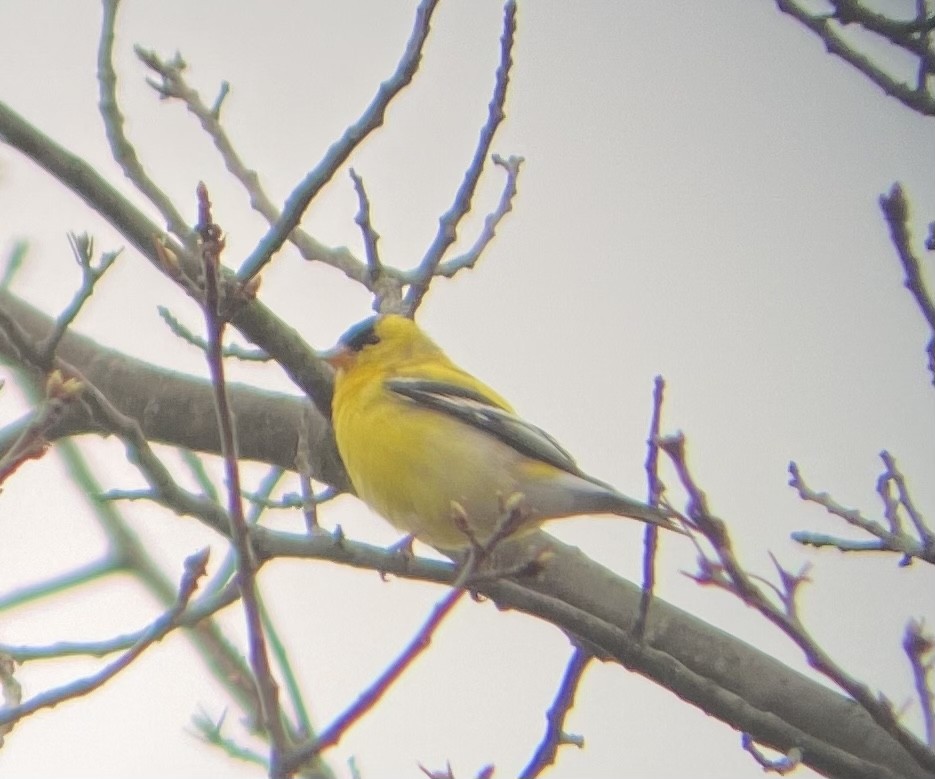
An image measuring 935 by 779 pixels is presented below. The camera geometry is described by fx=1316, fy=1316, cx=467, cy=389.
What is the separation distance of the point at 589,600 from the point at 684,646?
35cm

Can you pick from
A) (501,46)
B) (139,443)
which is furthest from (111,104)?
(139,443)

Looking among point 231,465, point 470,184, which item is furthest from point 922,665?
point 470,184

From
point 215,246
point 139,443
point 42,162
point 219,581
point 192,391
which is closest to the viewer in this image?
point 215,246

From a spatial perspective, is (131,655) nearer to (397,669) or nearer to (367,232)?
(397,669)

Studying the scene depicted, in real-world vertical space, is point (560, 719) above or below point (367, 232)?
below

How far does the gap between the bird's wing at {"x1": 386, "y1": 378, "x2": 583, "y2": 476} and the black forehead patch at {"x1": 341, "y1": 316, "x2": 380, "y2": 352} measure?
1.80 feet

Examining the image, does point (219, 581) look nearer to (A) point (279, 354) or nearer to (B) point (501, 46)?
(A) point (279, 354)

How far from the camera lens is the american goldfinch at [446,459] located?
15.7ft

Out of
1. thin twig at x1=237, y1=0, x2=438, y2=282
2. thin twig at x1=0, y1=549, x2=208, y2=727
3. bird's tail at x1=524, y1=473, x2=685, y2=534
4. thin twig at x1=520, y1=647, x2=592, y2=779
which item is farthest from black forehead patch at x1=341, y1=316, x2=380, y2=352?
thin twig at x1=0, y1=549, x2=208, y2=727

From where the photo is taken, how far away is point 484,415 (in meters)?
5.22

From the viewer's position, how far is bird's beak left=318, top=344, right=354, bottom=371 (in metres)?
5.94

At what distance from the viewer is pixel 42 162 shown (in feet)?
12.0

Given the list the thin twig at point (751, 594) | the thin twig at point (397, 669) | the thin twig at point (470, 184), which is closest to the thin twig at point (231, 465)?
the thin twig at point (397, 669)

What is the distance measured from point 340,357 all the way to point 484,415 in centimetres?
100
